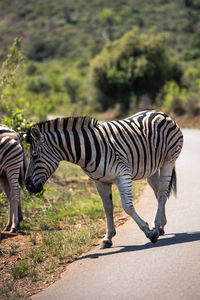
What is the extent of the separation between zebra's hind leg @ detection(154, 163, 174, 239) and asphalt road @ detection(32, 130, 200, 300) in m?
0.18

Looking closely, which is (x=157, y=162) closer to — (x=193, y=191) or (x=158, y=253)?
(x=158, y=253)

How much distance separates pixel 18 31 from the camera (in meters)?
89.2

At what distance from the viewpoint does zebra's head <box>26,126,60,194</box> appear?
5922 mm

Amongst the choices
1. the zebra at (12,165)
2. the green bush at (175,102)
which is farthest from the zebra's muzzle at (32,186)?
the green bush at (175,102)

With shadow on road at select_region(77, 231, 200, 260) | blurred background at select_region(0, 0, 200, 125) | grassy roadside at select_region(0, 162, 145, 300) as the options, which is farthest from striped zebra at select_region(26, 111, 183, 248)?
blurred background at select_region(0, 0, 200, 125)

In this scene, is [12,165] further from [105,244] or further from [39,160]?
[105,244]

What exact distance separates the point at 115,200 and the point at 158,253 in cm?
353

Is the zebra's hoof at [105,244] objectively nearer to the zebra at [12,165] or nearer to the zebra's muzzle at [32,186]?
the zebra's muzzle at [32,186]

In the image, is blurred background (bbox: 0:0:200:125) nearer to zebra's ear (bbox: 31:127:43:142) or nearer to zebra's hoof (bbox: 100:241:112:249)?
zebra's ear (bbox: 31:127:43:142)

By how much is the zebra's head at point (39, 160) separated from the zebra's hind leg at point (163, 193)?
174cm

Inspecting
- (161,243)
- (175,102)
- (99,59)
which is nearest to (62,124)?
(161,243)

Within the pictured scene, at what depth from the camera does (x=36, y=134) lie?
5891 millimetres

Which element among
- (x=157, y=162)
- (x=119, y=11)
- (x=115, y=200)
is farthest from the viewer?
(x=119, y=11)

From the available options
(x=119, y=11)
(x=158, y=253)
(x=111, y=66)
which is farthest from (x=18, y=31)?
(x=158, y=253)
